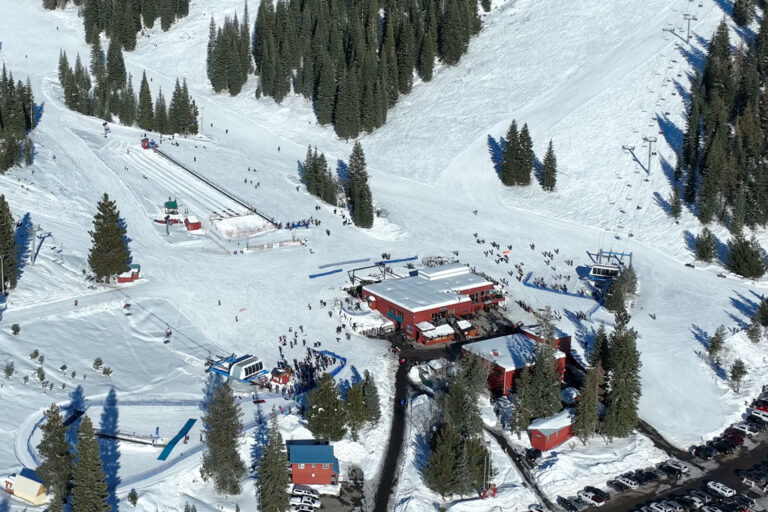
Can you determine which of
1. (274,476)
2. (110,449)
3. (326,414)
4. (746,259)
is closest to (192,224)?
(326,414)

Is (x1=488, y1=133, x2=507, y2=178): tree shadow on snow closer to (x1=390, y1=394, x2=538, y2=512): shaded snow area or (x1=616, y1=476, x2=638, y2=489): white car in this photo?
(x1=390, y1=394, x2=538, y2=512): shaded snow area

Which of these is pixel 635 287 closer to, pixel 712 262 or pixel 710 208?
pixel 712 262

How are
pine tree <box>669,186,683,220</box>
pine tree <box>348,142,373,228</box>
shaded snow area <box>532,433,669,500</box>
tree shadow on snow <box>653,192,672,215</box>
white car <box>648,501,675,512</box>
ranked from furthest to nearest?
tree shadow on snow <box>653,192,672,215</box>, pine tree <box>669,186,683,220</box>, pine tree <box>348,142,373,228</box>, shaded snow area <box>532,433,669,500</box>, white car <box>648,501,675,512</box>

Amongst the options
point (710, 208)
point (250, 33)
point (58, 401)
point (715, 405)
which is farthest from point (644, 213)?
point (250, 33)

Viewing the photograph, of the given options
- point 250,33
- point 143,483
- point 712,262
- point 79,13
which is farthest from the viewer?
point 79,13

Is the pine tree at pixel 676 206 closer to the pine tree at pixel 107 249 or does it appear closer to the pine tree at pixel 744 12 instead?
the pine tree at pixel 744 12

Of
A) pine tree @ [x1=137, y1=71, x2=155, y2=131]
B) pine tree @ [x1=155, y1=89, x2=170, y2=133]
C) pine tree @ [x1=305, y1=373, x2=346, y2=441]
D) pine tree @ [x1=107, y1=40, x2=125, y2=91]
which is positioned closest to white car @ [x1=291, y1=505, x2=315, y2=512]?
pine tree @ [x1=305, y1=373, x2=346, y2=441]

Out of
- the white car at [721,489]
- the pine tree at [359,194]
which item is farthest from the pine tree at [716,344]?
the pine tree at [359,194]
